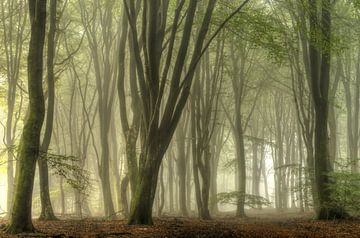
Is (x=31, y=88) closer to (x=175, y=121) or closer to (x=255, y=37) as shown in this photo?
(x=175, y=121)

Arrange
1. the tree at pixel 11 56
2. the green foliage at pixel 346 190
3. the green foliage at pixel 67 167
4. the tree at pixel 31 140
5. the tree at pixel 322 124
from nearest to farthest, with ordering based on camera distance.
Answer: the tree at pixel 31 140, the green foliage at pixel 67 167, the green foliage at pixel 346 190, the tree at pixel 322 124, the tree at pixel 11 56

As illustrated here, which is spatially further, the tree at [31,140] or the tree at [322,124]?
the tree at [322,124]

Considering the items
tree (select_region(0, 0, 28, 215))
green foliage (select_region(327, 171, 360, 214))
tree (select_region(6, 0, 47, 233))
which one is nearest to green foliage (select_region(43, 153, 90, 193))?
tree (select_region(6, 0, 47, 233))

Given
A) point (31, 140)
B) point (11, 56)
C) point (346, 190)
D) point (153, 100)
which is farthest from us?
point (11, 56)

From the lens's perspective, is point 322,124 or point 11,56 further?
point 11,56

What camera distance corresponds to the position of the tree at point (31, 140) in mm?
9852

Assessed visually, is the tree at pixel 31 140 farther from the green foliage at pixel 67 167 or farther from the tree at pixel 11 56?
the tree at pixel 11 56

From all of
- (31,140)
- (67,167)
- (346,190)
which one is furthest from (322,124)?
(31,140)

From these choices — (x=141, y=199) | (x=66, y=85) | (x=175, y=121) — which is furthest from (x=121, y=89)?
(x=66, y=85)

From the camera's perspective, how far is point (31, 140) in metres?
10.0

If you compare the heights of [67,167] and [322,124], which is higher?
[322,124]

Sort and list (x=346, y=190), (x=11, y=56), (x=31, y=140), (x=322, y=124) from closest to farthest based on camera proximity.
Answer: (x=31, y=140) → (x=346, y=190) → (x=322, y=124) → (x=11, y=56)

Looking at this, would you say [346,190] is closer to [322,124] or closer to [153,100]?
[322,124]

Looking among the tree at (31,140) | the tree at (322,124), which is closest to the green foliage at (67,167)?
the tree at (31,140)
